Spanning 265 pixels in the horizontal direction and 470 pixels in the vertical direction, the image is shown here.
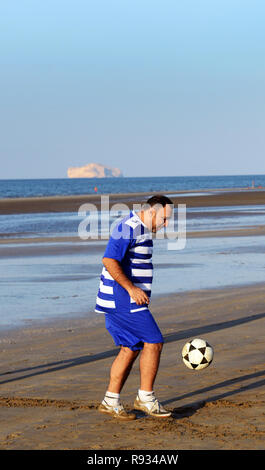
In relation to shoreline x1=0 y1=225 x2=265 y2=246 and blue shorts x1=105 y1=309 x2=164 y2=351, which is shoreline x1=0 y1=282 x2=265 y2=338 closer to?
blue shorts x1=105 y1=309 x2=164 y2=351

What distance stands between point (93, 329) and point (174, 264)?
256 inches

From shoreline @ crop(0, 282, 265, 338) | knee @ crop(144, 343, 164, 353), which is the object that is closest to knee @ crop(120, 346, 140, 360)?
knee @ crop(144, 343, 164, 353)

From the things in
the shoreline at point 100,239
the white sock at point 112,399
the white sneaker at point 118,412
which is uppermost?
the shoreline at point 100,239

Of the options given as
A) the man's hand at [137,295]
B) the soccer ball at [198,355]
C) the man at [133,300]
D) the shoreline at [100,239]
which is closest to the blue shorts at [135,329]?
the man at [133,300]

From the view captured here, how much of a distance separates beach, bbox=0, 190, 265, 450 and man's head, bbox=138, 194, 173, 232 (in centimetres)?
168

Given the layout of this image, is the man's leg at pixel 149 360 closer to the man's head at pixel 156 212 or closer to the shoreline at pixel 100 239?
the man's head at pixel 156 212

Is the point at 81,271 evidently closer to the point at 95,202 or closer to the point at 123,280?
the point at 123,280

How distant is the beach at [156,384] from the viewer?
565 centimetres

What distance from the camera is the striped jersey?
6.04 m

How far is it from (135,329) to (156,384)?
1312 millimetres

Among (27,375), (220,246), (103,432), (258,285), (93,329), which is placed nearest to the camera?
(103,432)

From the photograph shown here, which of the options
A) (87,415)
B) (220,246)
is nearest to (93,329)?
(87,415)
